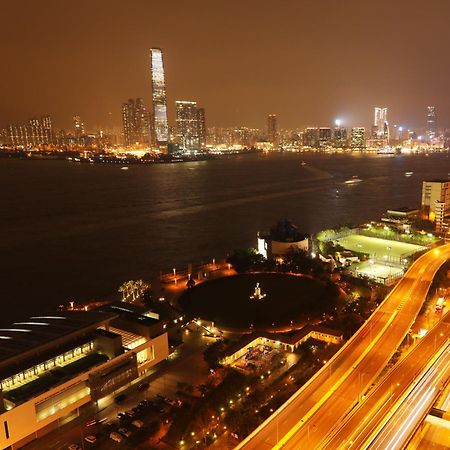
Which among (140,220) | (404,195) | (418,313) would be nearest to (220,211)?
(140,220)

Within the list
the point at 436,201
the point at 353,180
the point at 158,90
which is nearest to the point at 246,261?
the point at 436,201

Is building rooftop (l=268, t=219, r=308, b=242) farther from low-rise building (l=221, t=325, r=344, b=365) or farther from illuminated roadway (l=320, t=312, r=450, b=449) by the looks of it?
illuminated roadway (l=320, t=312, r=450, b=449)

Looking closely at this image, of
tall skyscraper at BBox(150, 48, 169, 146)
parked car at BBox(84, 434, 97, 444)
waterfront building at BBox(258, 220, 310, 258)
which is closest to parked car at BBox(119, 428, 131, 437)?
parked car at BBox(84, 434, 97, 444)

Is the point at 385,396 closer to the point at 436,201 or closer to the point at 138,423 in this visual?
the point at 138,423

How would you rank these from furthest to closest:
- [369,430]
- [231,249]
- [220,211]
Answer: [220,211]
[231,249]
[369,430]

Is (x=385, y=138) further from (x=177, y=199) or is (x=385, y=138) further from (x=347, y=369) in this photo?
(x=347, y=369)

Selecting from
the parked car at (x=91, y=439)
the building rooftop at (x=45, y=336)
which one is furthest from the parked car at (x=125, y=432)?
the building rooftop at (x=45, y=336)
